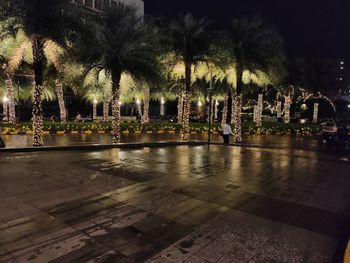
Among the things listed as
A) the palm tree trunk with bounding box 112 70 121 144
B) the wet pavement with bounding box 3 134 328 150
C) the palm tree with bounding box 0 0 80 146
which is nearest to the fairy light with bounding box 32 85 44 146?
the wet pavement with bounding box 3 134 328 150

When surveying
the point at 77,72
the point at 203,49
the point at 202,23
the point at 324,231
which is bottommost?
the point at 324,231

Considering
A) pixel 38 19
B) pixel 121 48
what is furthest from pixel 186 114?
pixel 38 19

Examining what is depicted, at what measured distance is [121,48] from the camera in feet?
57.8

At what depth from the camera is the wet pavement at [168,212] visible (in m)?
5.20

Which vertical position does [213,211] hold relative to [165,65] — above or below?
below

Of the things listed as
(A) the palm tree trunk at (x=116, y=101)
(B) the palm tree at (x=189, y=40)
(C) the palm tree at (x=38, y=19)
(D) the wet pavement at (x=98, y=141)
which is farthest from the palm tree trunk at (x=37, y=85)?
(B) the palm tree at (x=189, y=40)

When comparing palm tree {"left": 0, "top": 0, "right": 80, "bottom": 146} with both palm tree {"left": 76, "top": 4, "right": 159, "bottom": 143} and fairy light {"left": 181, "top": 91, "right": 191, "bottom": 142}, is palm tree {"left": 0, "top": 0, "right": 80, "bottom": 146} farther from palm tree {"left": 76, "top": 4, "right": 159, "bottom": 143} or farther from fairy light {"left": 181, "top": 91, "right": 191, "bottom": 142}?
fairy light {"left": 181, "top": 91, "right": 191, "bottom": 142}

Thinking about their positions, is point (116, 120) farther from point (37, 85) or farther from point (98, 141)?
point (37, 85)

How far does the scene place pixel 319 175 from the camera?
11344mm

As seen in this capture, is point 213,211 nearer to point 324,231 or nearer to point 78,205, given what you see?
point 324,231

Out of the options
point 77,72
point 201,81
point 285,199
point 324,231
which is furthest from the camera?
point 201,81

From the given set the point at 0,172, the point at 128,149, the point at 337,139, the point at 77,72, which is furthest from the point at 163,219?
the point at 337,139

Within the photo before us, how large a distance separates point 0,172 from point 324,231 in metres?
9.66

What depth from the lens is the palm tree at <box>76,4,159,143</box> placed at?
17.6 metres
